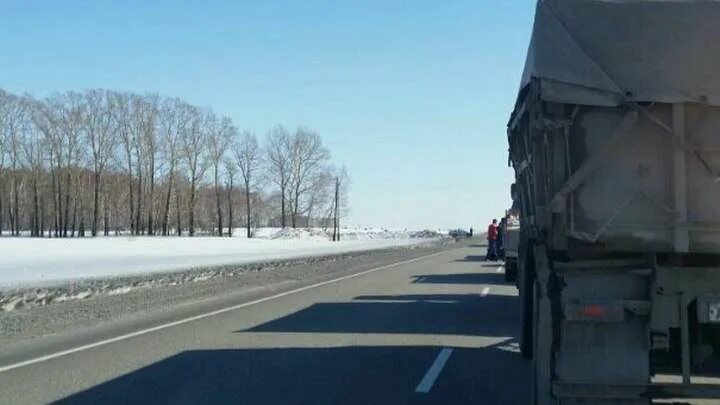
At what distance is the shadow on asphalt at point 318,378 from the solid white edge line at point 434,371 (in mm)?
79

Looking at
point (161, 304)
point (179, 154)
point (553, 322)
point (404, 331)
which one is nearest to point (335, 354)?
point (404, 331)

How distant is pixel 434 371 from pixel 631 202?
488cm

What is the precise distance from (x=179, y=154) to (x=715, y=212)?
114m

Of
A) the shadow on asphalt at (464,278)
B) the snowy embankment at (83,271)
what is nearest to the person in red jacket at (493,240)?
the shadow on asphalt at (464,278)

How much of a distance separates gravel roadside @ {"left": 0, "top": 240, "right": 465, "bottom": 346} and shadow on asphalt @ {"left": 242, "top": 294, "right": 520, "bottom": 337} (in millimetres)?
3557

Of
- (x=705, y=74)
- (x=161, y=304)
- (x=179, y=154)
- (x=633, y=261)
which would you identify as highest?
(x=179, y=154)

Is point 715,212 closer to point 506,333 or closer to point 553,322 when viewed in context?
point 553,322

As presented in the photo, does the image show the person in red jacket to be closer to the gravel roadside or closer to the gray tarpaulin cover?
the gravel roadside

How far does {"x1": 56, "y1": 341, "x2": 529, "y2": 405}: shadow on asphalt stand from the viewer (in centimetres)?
912

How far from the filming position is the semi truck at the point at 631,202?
6457 mm

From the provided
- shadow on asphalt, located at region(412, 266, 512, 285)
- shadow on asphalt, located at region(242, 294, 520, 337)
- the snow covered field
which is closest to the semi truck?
shadow on asphalt, located at region(242, 294, 520, 337)

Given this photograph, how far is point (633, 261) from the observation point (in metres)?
6.60

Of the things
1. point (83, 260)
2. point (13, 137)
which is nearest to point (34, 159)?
point (13, 137)

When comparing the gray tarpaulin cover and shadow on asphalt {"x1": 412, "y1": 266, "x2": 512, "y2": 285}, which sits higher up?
the gray tarpaulin cover
